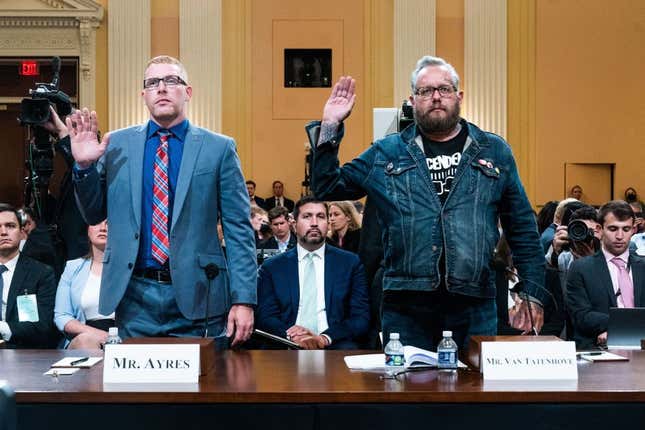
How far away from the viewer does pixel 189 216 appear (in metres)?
3.21

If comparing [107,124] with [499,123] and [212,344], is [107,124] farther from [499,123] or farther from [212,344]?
[212,344]

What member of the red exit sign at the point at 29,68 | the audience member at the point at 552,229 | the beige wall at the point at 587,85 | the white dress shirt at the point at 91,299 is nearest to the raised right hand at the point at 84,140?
the white dress shirt at the point at 91,299

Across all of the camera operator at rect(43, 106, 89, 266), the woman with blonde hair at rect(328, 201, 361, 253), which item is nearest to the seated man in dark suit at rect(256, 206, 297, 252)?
the woman with blonde hair at rect(328, 201, 361, 253)

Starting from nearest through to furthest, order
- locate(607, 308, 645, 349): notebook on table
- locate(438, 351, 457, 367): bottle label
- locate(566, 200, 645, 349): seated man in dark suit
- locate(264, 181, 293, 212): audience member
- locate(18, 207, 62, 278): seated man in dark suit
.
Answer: locate(438, 351, 457, 367): bottle label → locate(607, 308, 645, 349): notebook on table → locate(566, 200, 645, 349): seated man in dark suit → locate(18, 207, 62, 278): seated man in dark suit → locate(264, 181, 293, 212): audience member

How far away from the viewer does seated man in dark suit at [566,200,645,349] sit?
4.96 metres

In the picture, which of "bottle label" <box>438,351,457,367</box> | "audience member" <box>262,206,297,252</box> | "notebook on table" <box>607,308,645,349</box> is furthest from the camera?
"audience member" <box>262,206,297,252</box>

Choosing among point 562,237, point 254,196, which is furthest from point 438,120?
point 254,196

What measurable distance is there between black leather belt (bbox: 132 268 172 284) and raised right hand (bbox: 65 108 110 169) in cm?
39

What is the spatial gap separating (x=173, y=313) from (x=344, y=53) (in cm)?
1098

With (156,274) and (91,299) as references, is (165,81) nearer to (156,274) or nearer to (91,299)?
(156,274)

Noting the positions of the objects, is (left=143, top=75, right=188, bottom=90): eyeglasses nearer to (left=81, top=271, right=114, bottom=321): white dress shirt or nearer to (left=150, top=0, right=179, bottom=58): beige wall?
(left=81, top=271, right=114, bottom=321): white dress shirt

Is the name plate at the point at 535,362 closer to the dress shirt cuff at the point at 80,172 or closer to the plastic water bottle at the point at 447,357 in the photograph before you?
the plastic water bottle at the point at 447,357

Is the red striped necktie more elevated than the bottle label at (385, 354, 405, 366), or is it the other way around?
the red striped necktie

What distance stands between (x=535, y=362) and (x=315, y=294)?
248 cm
